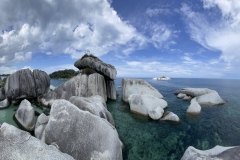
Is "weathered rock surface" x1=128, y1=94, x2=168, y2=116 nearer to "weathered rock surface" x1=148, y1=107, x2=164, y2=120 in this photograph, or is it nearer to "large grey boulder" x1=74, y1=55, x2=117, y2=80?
"weathered rock surface" x1=148, y1=107, x2=164, y2=120

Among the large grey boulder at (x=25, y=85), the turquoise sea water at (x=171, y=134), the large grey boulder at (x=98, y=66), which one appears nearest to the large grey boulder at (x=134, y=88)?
the large grey boulder at (x=98, y=66)

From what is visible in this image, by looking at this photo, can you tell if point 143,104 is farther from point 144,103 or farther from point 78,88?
point 78,88

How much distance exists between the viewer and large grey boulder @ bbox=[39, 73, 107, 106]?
15.9 m

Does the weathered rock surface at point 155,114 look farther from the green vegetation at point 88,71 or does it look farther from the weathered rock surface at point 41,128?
the green vegetation at point 88,71

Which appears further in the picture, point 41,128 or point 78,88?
point 78,88

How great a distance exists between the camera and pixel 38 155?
327 centimetres

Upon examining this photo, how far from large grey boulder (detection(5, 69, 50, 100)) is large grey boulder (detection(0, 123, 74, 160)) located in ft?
48.9

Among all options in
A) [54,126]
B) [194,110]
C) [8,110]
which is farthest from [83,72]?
[194,110]

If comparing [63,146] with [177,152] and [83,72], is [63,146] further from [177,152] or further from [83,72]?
[83,72]

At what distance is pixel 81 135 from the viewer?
5.32 meters

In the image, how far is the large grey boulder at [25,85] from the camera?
46.9 feet

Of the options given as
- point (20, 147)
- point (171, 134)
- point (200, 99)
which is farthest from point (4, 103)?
point (200, 99)

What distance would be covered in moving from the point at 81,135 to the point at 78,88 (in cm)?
1186

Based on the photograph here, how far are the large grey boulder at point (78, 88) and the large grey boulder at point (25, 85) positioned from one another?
153cm
